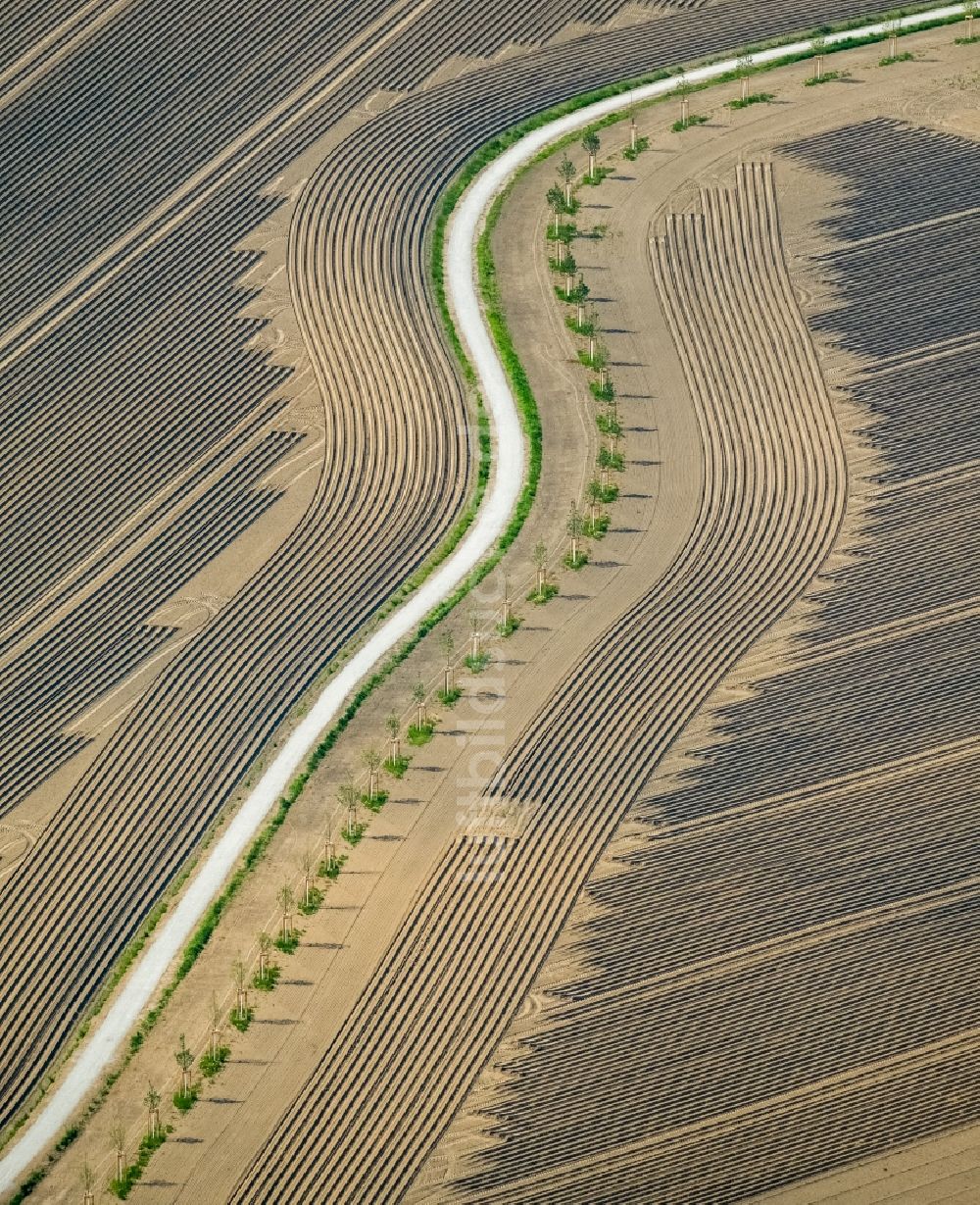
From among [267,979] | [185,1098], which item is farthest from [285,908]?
[185,1098]

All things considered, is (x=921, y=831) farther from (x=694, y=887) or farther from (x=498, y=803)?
(x=498, y=803)

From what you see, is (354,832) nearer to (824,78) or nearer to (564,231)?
(564,231)

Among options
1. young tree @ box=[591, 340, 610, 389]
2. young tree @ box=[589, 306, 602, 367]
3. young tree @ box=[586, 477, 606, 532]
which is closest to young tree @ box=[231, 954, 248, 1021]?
young tree @ box=[586, 477, 606, 532]

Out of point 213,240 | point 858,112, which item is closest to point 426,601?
point 213,240

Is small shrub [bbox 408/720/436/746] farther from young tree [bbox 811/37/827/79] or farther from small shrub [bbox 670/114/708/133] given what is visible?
young tree [bbox 811/37/827/79]

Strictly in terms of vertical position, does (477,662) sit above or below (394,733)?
below

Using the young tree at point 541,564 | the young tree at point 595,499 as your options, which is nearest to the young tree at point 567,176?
the young tree at point 595,499

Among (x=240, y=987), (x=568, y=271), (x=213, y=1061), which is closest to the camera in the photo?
(x=213, y=1061)
